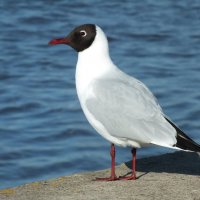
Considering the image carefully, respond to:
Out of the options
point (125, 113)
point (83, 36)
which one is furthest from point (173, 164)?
point (83, 36)

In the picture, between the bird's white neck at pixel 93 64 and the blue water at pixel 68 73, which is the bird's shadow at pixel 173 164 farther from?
the blue water at pixel 68 73

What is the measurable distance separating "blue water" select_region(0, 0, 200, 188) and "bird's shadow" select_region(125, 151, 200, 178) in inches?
74.7

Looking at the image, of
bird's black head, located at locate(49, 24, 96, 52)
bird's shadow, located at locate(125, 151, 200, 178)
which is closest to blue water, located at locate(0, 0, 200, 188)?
bird's shadow, located at locate(125, 151, 200, 178)

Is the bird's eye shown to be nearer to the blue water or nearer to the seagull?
the seagull

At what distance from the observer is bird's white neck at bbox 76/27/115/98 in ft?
21.6

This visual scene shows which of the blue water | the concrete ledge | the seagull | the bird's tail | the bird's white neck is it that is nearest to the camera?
the concrete ledge

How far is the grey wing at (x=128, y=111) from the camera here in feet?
20.5

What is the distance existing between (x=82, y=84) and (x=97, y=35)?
46cm

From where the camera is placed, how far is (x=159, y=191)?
588 cm

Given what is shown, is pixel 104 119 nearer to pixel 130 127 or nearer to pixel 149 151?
pixel 130 127

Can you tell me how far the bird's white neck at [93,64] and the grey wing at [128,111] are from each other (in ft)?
0.46

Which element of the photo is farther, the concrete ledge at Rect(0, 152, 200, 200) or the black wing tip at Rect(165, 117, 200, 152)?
the black wing tip at Rect(165, 117, 200, 152)

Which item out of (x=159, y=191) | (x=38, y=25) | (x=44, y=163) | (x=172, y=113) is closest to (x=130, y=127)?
(x=159, y=191)

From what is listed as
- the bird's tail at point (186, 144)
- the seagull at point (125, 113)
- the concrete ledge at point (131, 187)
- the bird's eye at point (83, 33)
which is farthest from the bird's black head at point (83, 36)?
the bird's tail at point (186, 144)
